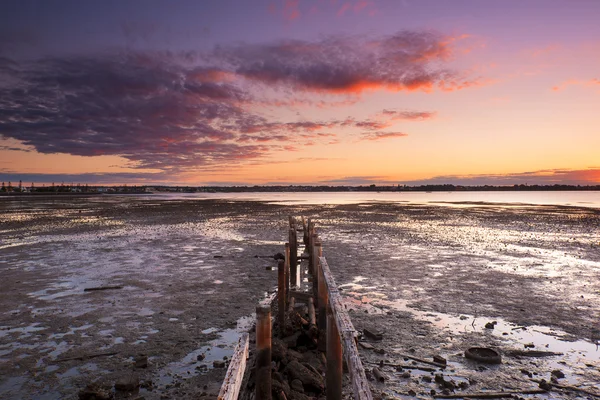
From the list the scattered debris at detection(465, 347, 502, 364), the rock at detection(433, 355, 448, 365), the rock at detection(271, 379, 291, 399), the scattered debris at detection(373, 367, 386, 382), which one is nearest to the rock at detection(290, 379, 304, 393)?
the rock at detection(271, 379, 291, 399)

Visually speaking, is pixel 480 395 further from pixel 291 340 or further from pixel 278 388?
pixel 291 340

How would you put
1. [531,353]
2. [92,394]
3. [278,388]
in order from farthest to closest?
[531,353]
[92,394]
[278,388]

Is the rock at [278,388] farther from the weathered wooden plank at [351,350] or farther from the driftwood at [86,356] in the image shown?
the driftwood at [86,356]

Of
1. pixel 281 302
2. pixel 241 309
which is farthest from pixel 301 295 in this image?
pixel 281 302

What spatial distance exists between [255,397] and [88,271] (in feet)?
39.2

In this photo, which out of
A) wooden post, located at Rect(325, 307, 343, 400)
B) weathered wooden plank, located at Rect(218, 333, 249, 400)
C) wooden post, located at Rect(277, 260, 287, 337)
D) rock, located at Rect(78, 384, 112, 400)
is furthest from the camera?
wooden post, located at Rect(277, 260, 287, 337)

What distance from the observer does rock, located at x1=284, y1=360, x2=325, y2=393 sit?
5.95 metres

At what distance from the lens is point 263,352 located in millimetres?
5102

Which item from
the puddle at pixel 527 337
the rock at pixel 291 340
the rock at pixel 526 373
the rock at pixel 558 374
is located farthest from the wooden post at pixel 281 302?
the rock at pixel 558 374

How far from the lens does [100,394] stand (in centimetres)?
558

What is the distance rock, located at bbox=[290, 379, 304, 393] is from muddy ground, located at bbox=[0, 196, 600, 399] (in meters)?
1.27

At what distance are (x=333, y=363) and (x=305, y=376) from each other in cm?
119

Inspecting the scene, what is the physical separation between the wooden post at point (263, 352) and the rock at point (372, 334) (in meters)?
3.47

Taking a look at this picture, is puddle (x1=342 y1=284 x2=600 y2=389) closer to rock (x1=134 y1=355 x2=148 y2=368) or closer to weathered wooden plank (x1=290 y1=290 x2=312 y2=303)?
weathered wooden plank (x1=290 y1=290 x2=312 y2=303)
